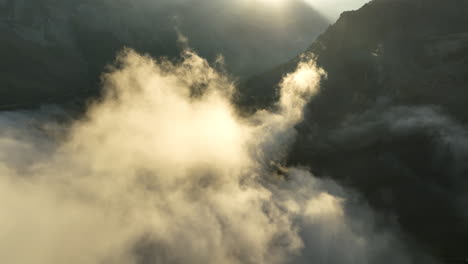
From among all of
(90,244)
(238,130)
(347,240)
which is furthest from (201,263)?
(238,130)

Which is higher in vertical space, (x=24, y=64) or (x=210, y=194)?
(x=24, y=64)

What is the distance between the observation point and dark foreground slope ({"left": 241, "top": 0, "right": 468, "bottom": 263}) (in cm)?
3716

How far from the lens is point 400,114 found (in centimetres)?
5284

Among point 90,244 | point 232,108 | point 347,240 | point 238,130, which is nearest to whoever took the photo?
point 90,244

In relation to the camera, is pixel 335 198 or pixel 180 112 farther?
pixel 180 112

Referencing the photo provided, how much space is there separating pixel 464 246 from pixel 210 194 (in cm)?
2811

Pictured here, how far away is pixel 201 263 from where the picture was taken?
23625 millimetres

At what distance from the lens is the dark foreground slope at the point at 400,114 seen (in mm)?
37156

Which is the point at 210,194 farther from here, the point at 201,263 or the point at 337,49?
the point at 337,49

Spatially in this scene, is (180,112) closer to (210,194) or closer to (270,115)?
(270,115)

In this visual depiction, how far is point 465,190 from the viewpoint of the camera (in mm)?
37531

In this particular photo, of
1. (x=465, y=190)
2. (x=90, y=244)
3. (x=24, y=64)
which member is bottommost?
(x=90, y=244)

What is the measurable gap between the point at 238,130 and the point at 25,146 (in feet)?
107

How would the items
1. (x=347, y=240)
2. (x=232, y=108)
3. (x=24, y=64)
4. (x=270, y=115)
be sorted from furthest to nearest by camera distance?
1. (x=24, y=64)
2. (x=232, y=108)
3. (x=270, y=115)
4. (x=347, y=240)
